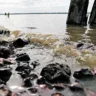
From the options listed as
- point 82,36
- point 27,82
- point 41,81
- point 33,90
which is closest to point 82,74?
point 41,81

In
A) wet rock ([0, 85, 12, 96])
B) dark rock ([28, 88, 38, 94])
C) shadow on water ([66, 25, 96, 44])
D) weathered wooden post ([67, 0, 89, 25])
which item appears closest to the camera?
wet rock ([0, 85, 12, 96])

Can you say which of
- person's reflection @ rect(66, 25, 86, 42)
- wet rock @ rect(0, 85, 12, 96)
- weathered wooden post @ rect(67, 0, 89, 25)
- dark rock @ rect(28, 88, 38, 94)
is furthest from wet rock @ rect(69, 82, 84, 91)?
weathered wooden post @ rect(67, 0, 89, 25)

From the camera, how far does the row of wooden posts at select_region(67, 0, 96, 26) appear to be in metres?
29.9

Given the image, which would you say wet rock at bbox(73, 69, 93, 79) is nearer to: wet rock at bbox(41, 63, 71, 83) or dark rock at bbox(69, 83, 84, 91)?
wet rock at bbox(41, 63, 71, 83)

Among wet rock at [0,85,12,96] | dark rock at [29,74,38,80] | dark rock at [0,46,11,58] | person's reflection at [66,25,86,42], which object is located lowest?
person's reflection at [66,25,86,42]

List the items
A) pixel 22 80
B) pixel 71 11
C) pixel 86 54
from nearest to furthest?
pixel 22 80, pixel 86 54, pixel 71 11

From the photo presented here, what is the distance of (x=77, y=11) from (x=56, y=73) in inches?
780

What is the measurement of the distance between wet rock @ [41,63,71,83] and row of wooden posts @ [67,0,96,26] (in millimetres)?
19161

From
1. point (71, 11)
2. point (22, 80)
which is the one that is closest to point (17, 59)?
point (22, 80)

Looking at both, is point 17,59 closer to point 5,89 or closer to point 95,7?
point 5,89

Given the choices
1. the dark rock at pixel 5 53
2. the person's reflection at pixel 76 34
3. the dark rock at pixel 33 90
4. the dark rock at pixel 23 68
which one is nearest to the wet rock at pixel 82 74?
the dark rock at pixel 23 68

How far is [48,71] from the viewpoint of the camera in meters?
11.5

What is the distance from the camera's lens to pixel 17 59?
14016 mm

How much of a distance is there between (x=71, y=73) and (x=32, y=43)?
7778 mm
